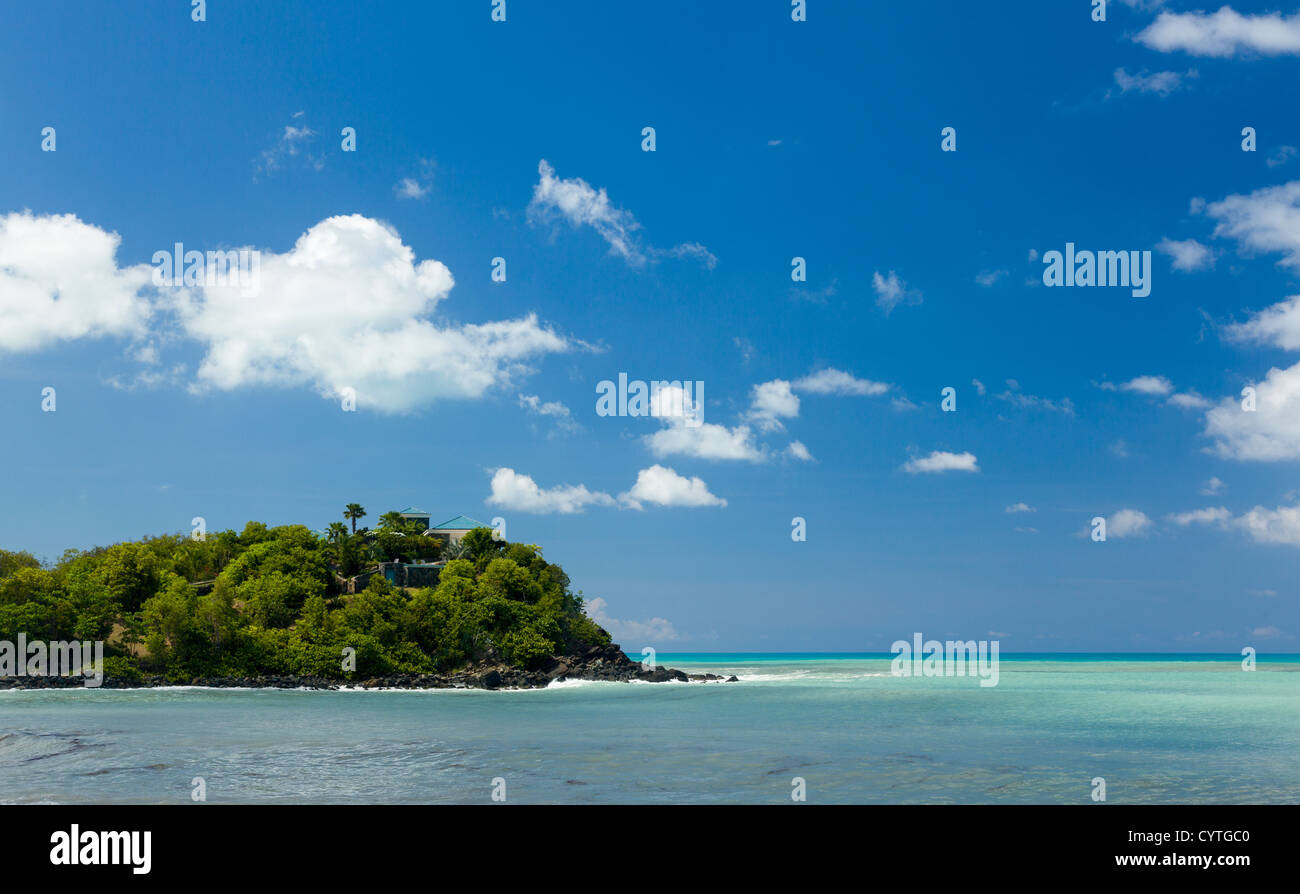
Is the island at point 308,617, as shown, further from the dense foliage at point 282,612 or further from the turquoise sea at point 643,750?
the turquoise sea at point 643,750

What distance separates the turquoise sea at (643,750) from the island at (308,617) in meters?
14.4

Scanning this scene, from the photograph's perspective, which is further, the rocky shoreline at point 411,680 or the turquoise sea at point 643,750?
the rocky shoreline at point 411,680

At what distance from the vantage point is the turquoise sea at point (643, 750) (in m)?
20.5

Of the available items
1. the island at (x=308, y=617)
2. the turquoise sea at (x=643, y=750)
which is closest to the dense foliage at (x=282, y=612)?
the island at (x=308, y=617)

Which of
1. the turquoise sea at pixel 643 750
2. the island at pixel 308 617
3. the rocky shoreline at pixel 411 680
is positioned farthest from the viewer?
the island at pixel 308 617

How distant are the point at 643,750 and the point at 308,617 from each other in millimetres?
47351

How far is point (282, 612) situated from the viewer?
67625 millimetres

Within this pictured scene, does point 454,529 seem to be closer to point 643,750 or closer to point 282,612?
point 282,612

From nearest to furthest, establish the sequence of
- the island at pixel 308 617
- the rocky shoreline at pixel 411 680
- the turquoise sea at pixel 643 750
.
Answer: the turquoise sea at pixel 643 750 → the rocky shoreline at pixel 411 680 → the island at pixel 308 617

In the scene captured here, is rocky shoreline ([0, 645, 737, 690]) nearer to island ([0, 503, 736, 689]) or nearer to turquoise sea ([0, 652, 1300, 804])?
island ([0, 503, 736, 689])

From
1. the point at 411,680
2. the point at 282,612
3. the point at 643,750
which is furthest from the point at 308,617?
the point at 643,750

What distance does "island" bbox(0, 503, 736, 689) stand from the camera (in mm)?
64188
